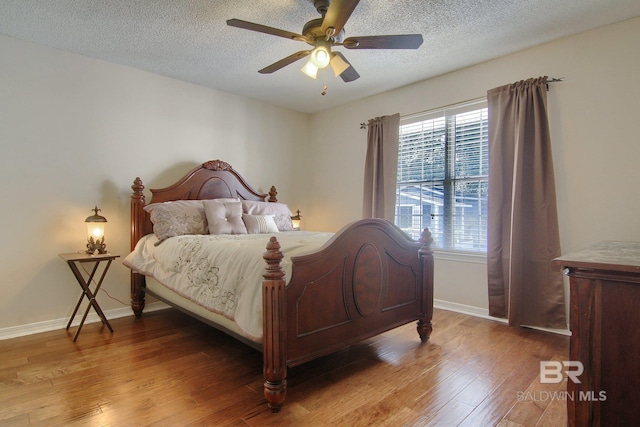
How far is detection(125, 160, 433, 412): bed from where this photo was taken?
5.69 feet

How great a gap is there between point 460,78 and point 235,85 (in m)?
2.57

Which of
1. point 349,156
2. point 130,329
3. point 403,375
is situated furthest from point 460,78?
point 130,329

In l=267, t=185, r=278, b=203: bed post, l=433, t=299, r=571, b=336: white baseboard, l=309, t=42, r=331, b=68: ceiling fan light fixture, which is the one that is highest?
l=309, t=42, r=331, b=68: ceiling fan light fixture

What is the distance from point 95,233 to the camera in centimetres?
310

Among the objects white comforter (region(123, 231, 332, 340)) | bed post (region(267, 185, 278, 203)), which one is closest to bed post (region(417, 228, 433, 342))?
white comforter (region(123, 231, 332, 340))

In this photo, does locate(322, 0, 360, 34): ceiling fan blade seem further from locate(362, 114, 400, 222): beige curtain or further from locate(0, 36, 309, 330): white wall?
locate(0, 36, 309, 330): white wall

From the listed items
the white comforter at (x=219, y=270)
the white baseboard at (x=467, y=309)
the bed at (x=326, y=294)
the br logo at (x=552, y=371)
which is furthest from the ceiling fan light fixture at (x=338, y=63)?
the white baseboard at (x=467, y=309)

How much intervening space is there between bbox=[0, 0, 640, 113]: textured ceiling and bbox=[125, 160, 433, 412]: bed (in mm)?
1658

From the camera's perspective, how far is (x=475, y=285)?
341 centimetres

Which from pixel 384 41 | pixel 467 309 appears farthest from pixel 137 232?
pixel 467 309

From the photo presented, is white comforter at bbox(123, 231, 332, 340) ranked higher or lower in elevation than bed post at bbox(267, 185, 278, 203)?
lower

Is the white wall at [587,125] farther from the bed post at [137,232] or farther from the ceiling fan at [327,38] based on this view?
the bed post at [137,232]

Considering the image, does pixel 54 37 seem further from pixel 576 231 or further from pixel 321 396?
pixel 576 231

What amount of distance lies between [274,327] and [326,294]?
40 centimetres
